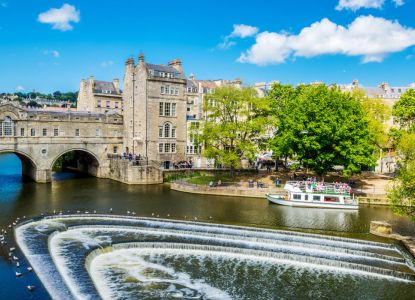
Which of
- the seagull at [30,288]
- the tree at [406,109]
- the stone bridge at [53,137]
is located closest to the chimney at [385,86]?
the tree at [406,109]

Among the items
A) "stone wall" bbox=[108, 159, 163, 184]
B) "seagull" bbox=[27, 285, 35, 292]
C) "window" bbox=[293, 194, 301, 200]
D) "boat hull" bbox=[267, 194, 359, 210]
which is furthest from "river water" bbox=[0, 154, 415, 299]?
"seagull" bbox=[27, 285, 35, 292]

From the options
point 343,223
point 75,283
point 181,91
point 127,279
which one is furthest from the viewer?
point 181,91

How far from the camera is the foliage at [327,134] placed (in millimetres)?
52844

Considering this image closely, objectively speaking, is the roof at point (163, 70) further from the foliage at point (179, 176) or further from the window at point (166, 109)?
the foliage at point (179, 176)

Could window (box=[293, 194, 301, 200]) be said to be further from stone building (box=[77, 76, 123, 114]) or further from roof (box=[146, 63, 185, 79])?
stone building (box=[77, 76, 123, 114])

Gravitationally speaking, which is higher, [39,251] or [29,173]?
[29,173]

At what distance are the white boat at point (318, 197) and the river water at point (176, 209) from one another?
137 cm

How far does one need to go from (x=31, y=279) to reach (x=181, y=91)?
173 feet

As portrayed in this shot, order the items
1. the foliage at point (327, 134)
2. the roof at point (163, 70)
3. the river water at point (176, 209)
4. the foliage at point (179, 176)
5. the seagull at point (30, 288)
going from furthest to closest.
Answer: the roof at point (163, 70)
the foliage at point (179, 176)
the foliage at point (327, 134)
the river water at point (176, 209)
the seagull at point (30, 288)

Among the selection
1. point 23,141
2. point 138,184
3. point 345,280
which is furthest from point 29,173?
point 345,280

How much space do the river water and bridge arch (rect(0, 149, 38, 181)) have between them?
10.3ft

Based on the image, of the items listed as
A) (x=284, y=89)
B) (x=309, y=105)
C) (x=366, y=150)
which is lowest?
(x=366, y=150)

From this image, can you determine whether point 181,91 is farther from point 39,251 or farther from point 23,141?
point 39,251

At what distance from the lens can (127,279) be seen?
26.4 meters
